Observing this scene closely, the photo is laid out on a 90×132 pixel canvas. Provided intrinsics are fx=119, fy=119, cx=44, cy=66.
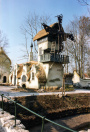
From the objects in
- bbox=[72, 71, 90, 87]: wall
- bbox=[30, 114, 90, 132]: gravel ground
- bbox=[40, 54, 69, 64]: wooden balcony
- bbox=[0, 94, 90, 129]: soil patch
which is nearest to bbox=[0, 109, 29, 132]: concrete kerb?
bbox=[0, 94, 90, 129]: soil patch

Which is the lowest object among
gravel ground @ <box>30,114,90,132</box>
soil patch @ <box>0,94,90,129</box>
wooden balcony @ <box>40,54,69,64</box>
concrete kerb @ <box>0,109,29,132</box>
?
gravel ground @ <box>30,114,90,132</box>

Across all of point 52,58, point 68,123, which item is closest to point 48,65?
point 52,58

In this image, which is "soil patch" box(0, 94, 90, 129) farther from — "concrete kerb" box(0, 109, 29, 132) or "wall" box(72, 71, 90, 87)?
"wall" box(72, 71, 90, 87)

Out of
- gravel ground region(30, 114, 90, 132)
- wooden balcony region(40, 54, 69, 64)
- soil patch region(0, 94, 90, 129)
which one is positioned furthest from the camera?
wooden balcony region(40, 54, 69, 64)

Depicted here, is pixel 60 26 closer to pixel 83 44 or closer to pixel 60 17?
pixel 60 17

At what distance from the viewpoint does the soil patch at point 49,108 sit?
6.96 metres

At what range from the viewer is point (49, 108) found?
923 centimetres

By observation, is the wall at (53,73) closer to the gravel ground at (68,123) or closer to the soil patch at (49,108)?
the soil patch at (49,108)

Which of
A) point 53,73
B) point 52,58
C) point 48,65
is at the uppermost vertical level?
point 52,58

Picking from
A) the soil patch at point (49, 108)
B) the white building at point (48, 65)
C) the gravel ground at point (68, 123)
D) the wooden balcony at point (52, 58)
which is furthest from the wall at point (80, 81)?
the gravel ground at point (68, 123)

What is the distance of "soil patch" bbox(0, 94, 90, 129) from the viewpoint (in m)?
6.96

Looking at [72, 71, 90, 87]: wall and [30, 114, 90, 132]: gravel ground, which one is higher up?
[72, 71, 90, 87]: wall

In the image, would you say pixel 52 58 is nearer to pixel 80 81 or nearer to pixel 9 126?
pixel 80 81

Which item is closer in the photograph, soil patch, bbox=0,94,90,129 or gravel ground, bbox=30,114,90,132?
gravel ground, bbox=30,114,90,132
